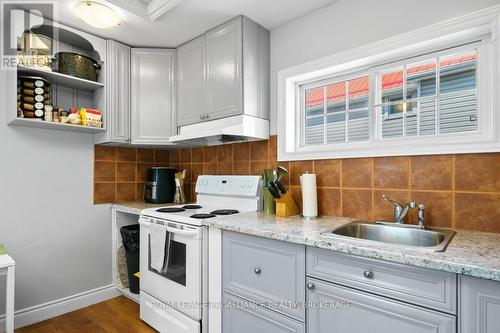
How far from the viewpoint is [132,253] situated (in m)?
2.47

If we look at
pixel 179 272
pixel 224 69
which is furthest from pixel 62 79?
pixel 179 272

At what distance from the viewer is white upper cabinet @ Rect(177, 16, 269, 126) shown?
2.04 meters

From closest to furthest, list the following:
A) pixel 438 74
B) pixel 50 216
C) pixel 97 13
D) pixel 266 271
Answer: pixel 266 271, pixel 438 74, pixel 97 13, pixel 50 216

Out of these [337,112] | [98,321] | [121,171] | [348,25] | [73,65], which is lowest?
[98,321]

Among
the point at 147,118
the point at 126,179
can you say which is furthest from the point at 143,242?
the point at 147,118

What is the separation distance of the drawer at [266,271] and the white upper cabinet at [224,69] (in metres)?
0.98

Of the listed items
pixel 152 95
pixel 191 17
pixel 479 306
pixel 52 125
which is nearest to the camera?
pixel 479 306

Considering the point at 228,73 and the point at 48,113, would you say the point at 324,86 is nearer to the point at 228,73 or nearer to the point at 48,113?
the point at 228,73

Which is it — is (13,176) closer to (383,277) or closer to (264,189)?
(264,189)

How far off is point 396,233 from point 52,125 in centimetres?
251

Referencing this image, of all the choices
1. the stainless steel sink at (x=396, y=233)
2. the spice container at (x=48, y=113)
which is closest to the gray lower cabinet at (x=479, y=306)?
the stainless steel sink at (x=396, y=233)

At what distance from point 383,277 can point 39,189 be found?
8.15 feet

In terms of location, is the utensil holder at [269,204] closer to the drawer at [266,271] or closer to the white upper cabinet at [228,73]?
the drawer at [266,271]

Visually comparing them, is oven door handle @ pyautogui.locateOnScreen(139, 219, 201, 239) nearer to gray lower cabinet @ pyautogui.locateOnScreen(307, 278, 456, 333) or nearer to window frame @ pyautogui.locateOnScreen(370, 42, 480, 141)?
gray lower cabinet @ pyautogui.locateOnScreen(307, 278, 456, 333)
